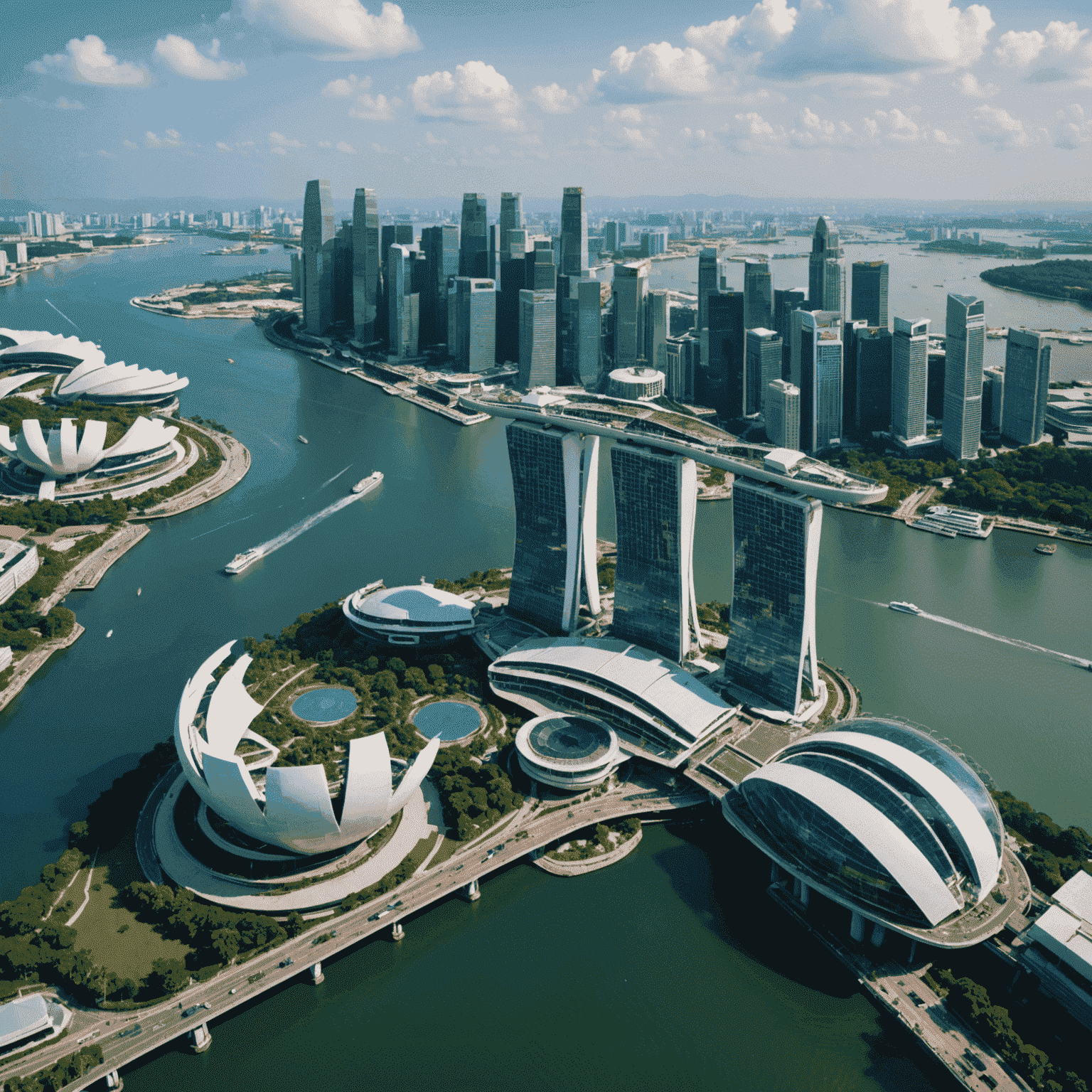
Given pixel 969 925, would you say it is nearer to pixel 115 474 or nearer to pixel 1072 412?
pixel 115 474

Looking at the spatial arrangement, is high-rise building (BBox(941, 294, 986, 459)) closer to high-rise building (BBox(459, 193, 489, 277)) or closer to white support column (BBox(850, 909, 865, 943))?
white support column (BBox(850, 909, 865, 943))

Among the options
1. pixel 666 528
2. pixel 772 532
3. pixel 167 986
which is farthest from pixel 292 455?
pixel 167 986

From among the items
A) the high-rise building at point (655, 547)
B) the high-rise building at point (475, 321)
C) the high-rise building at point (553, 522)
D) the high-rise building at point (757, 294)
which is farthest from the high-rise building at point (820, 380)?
the high-rise building at point (655, 547)

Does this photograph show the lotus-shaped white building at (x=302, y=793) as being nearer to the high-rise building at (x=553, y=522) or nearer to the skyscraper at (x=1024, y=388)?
the high-rise building at (x=553, y=522)

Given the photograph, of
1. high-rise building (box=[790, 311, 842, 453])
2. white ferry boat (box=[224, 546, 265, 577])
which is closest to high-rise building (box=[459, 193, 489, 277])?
high-rise building (box=[790, 311, 842, 453])

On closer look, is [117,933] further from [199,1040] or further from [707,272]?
[707,272]
